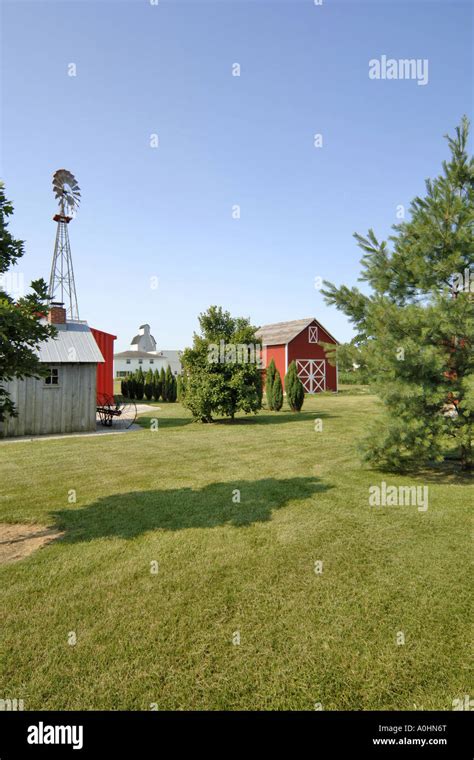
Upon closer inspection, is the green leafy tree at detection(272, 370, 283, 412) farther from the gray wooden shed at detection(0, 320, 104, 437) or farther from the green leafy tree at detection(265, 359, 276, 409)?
the gray wooden shed at detection(0, 320, 104, 437)

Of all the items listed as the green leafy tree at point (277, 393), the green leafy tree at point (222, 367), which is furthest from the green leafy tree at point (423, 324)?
the green leafy tree at point (277, 393)

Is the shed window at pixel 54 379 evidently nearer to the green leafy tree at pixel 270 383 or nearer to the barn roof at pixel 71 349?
the barn roof at pixel 71 349

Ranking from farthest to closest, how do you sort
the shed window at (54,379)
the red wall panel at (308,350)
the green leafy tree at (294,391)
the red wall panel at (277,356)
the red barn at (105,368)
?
the red wall panel at (277,356) → the red wall panel at (308,350) → the red barn at (105,368) → the green leafy tree at (294,391) → the shed window at (54,379)

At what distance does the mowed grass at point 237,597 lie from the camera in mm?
2867

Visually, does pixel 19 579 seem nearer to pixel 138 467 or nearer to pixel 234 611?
pixel 234 611

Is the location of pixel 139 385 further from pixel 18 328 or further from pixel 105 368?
pixel 18 328

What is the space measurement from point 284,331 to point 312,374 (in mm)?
4576

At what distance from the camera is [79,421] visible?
1470 cm

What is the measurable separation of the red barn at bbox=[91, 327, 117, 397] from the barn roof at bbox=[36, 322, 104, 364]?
5.41 meters

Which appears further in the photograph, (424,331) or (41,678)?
(424,331)

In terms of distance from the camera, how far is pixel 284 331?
111 ft

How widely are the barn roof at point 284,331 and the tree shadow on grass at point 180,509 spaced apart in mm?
24735

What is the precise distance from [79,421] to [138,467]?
21.8 feet
